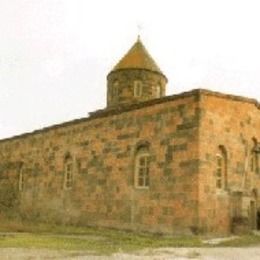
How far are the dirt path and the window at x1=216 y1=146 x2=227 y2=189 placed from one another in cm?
555

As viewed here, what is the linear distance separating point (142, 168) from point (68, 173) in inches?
215

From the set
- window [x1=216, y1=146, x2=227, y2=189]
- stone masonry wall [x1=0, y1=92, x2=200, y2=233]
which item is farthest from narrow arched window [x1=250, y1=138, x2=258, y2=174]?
stone masonry wall [x1=0, y1=92, x2=200, y2=233]

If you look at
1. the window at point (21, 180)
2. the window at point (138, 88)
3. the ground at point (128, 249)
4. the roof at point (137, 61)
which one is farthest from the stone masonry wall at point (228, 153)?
the window at point (21, 180)

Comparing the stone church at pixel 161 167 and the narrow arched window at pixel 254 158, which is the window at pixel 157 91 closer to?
the stone church at pixel 161 167

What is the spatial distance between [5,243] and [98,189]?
8407 mm

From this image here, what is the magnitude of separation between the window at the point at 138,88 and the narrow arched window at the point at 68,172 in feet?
17.4

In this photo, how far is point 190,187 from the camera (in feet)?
54.7

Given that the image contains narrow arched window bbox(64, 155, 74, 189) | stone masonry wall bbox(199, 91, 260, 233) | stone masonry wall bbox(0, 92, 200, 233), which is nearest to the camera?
stone masonry wall bbox(199, 91, 260, 233)

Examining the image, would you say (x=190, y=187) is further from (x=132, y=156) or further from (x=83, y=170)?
(x=83, y=170)

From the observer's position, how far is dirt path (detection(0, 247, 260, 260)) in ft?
33.5

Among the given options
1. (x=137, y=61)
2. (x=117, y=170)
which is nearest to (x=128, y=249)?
(x=117, y=170)

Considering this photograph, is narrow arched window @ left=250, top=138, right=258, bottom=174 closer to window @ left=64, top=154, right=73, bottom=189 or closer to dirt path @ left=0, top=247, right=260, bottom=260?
dirt path @ left=0, top=247, right=260, bottom=260

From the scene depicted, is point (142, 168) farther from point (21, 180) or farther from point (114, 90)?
point (21, 180)

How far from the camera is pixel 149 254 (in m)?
11.1
